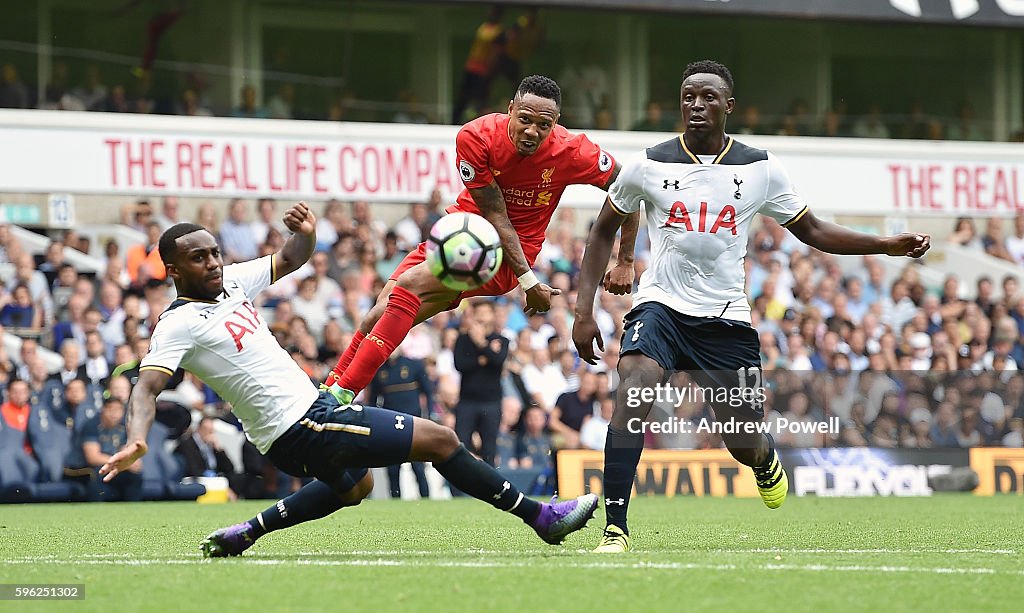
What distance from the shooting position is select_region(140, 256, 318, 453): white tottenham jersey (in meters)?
6.98

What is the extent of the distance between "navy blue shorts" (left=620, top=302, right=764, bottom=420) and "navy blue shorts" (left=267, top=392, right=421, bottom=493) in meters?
1.49

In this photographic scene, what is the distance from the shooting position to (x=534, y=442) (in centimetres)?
1650

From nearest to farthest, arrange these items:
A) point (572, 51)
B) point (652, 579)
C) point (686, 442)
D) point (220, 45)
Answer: point (652, 579)
point (686, 442)
point (220, 45)
point (572, 51)

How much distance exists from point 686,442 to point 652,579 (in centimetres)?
991

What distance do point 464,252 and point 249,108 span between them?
47.1ft

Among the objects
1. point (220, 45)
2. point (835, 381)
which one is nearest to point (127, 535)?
point (835, 381)

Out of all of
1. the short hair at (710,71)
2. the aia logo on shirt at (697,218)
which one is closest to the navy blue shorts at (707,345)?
the aia logo on shirt at (697,218)

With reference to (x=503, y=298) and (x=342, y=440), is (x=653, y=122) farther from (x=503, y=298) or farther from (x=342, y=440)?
(x=342, y=440)

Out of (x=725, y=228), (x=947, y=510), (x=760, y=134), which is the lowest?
(x=947, y=510)

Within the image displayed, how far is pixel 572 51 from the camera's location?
2361 cm

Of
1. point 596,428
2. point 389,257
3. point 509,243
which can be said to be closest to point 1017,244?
point 596,428

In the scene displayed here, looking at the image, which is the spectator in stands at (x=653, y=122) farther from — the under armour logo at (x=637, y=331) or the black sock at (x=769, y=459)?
the under armour logo at (x=637, y=331)

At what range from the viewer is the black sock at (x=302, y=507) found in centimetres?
754

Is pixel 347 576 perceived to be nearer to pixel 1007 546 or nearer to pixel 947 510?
pixel 1007 546
